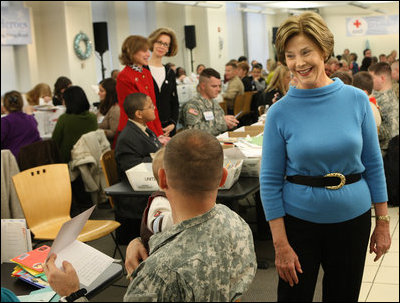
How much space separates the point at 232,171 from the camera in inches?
127

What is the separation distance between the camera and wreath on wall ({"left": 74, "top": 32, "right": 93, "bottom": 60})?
35.9 feet

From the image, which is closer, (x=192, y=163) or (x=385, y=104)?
(x=192, y=163)

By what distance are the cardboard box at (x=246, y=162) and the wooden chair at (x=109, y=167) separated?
35.8 inches

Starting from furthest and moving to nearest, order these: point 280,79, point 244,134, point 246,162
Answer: point 280,79 → point 244,134 → point 246,162

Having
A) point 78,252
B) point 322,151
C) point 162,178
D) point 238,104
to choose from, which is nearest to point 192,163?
point 162,178

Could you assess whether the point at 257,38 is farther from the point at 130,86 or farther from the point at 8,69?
the point at 130,86

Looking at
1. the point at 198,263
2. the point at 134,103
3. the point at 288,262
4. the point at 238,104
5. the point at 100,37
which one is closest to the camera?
the point at 198,263

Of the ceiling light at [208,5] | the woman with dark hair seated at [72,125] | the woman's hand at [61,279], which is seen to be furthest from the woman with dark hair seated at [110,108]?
the ceiling light at [208,5]

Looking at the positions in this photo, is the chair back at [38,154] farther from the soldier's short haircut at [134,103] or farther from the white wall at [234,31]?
the white wall at [234,31]

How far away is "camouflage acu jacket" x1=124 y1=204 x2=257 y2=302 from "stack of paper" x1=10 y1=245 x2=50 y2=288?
31.4 inches

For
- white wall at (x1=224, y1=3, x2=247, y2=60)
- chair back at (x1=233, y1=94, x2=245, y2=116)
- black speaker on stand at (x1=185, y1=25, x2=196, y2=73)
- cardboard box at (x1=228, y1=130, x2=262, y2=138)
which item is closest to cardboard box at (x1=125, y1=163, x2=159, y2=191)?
cardboard box at (x1=228, y1=130, x2=262, y2=138)

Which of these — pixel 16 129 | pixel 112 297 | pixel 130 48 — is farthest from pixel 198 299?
pixel 16 129

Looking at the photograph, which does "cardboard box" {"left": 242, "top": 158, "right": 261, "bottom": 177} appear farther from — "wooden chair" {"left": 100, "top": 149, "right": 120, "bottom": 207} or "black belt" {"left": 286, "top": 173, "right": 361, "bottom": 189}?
"black belt" {"left": 286, "top": 173, "right": 361, "bottom": 189}

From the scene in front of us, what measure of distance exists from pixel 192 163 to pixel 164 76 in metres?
3.52
